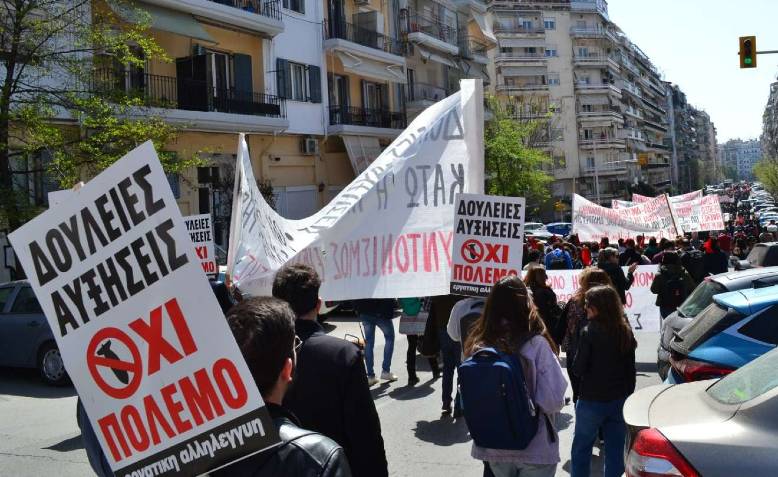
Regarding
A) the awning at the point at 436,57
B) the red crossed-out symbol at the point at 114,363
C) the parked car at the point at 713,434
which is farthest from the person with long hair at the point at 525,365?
the awning at the point at 436,57

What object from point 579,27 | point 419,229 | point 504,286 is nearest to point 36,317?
point 419,229

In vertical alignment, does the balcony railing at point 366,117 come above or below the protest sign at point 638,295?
above

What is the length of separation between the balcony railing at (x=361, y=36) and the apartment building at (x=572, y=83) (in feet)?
103

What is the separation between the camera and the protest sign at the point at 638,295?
1167 centimetres

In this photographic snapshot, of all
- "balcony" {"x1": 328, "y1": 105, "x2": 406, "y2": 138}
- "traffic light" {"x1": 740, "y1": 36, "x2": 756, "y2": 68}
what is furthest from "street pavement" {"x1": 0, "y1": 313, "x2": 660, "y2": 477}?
"balcony" {"x1": 328, "y1": 105, "x2": 406, "y2": 138}

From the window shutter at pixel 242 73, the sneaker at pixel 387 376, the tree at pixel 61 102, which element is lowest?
the sneaker at pixel 387 376

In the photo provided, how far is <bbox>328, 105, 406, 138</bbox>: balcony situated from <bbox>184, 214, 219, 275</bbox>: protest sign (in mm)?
15578

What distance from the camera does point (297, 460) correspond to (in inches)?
85.4

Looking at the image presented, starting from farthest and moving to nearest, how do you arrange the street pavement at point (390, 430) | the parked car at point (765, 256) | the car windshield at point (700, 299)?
the parked car at point (765, 256) → the car windshield at point (700, 299) → the street pavement at point (390, 430)

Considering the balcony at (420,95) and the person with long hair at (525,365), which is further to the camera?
the balcony at (420,95)

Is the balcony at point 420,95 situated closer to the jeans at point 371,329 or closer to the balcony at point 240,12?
the balcony at point 240,12

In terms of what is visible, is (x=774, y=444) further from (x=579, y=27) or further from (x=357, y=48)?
(x=579, y=27)

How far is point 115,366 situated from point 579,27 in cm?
7938

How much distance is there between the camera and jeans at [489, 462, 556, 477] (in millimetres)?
4102
